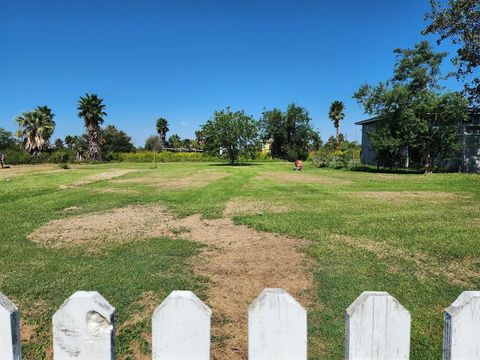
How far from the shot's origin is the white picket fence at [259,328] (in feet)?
4.72

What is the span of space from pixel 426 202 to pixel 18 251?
10749mm

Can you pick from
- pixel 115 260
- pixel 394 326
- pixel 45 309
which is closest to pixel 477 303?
pixel 394 326

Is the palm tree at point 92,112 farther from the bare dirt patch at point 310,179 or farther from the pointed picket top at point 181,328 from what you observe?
the pointed picket top at point 181,328

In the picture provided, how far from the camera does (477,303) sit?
1456 mm

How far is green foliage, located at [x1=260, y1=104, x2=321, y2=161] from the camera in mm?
54656

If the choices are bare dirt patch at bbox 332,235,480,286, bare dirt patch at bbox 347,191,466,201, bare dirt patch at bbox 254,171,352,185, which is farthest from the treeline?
bare dirt patch at bbox 332,235,480,286

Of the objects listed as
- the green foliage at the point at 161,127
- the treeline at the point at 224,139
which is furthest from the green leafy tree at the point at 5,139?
the green foliage at the point at 161,127

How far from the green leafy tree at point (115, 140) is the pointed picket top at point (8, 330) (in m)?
78.9

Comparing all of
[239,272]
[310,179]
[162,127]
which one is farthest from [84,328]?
[162,127]

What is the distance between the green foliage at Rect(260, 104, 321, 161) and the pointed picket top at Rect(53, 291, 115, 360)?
53382 mm

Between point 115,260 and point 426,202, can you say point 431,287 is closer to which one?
point 115,260

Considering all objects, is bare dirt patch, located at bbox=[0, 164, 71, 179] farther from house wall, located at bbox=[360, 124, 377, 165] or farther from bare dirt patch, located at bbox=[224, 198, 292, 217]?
house wall, located at bbox=[360, 124, 377, 165]

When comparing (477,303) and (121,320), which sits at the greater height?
(477,303)

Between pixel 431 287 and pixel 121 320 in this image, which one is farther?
pixel 431 287
